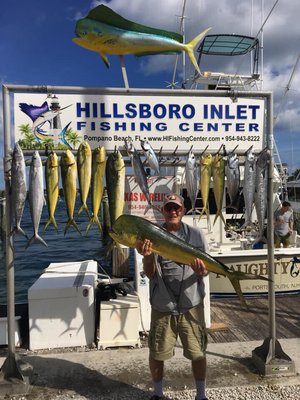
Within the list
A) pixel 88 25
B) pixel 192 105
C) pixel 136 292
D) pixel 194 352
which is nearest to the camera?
pixel 194 352

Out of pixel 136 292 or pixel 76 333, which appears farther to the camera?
pixel 136 292

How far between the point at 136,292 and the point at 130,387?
148cm

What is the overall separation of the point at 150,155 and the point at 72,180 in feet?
2.47

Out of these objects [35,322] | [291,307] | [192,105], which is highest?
[192,105]

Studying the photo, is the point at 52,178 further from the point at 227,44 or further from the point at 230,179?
the point at 227,44

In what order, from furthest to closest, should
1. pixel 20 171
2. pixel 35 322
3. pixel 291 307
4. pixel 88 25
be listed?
pixel 291 307
pixel 35 322
pixel 88 25
pixel 20 171

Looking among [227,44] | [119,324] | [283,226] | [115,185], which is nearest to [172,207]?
[115,185]

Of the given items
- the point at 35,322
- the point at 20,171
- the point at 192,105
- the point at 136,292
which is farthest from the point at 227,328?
the point at 20,171

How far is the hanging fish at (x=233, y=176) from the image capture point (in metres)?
3.56

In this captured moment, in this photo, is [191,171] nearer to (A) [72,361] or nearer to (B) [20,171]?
(B) [20,171]

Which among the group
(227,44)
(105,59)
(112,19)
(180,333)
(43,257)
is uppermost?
(227,44)

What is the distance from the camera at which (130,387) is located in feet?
11.2

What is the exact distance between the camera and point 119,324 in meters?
4.36

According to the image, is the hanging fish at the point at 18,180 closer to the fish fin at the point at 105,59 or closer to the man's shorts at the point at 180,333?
the fish fin at the point at 105,59
